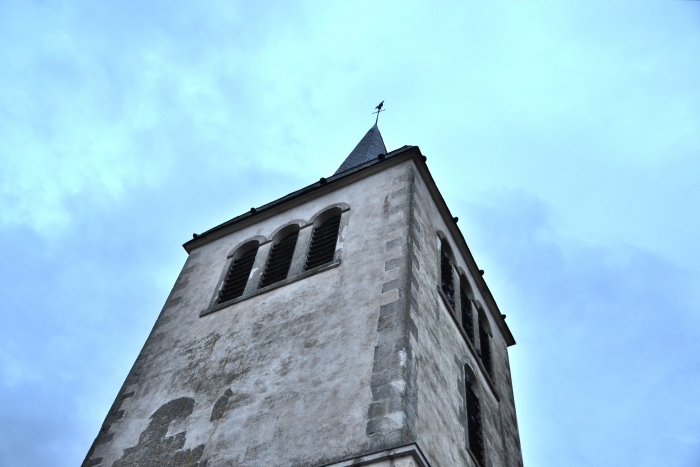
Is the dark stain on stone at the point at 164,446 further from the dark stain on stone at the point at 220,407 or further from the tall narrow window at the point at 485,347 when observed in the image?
the tall narrow window at the point at 485,347

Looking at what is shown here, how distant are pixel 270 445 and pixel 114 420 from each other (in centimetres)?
381

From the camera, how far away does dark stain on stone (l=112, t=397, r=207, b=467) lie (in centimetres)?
1198

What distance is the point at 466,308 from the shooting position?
1716 centimetres

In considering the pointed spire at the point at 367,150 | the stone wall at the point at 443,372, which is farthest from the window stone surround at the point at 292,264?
the pointed spire at the point at 367,150

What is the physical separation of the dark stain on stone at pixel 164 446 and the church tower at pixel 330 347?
0.08 feet

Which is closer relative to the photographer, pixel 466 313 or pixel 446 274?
pixel 446 274

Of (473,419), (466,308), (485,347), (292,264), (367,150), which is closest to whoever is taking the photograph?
(473,419)

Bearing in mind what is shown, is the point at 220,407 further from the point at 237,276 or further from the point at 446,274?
the point at 446,274

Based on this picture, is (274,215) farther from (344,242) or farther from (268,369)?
(268,369)

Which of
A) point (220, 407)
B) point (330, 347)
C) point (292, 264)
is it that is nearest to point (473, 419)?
point (330, 347)

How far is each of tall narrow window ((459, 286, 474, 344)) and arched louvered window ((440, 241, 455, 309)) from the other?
0.58m

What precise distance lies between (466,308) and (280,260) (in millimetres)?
3992

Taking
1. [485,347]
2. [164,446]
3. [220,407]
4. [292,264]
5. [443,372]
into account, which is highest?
[485,347]

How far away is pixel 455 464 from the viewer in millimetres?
11781
